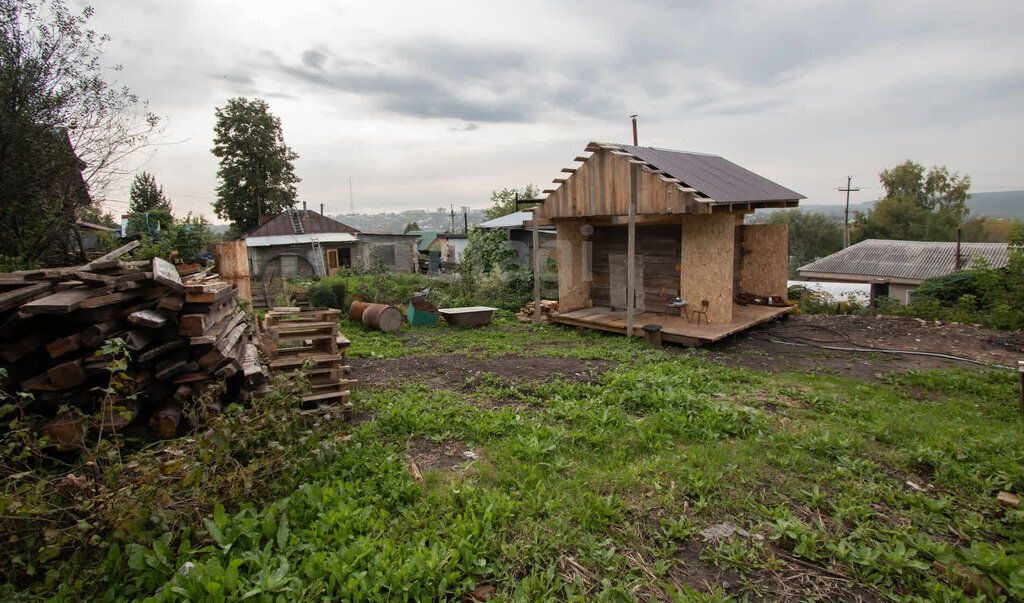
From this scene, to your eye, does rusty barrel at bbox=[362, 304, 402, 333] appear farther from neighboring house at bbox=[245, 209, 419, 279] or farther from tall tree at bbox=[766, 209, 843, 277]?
tall tree at bbox=[766, 209, 843, 277]

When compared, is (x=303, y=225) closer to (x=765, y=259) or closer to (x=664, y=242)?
(x=664, y=242)

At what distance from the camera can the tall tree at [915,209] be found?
52750 millimetres

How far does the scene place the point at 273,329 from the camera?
6055mm

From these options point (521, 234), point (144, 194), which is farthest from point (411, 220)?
point (521, 234)

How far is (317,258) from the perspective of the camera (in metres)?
29.6

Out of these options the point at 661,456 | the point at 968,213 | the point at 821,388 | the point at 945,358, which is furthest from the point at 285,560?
the point at 968,213

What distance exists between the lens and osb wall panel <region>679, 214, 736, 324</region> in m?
10.2

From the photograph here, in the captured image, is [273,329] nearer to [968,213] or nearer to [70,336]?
[70,336]

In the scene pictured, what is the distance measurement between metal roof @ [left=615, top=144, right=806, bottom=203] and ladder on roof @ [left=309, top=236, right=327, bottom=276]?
2259 cm

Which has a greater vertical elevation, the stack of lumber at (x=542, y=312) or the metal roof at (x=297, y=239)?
the metal roof at (x=297, y=239)

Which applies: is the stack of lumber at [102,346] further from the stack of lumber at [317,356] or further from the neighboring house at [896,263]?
the neighboring house at [896,263]

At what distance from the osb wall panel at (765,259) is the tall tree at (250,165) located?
32457 millimetres

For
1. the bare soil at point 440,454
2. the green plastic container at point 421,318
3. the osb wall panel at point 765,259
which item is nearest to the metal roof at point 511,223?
the green plastic container at point 421,318

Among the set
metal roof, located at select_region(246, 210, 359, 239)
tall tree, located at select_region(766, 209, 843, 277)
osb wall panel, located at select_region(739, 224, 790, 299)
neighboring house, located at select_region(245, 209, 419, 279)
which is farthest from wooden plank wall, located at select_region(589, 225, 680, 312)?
tall tree, located at select_region(766, 209, 843, 277)
